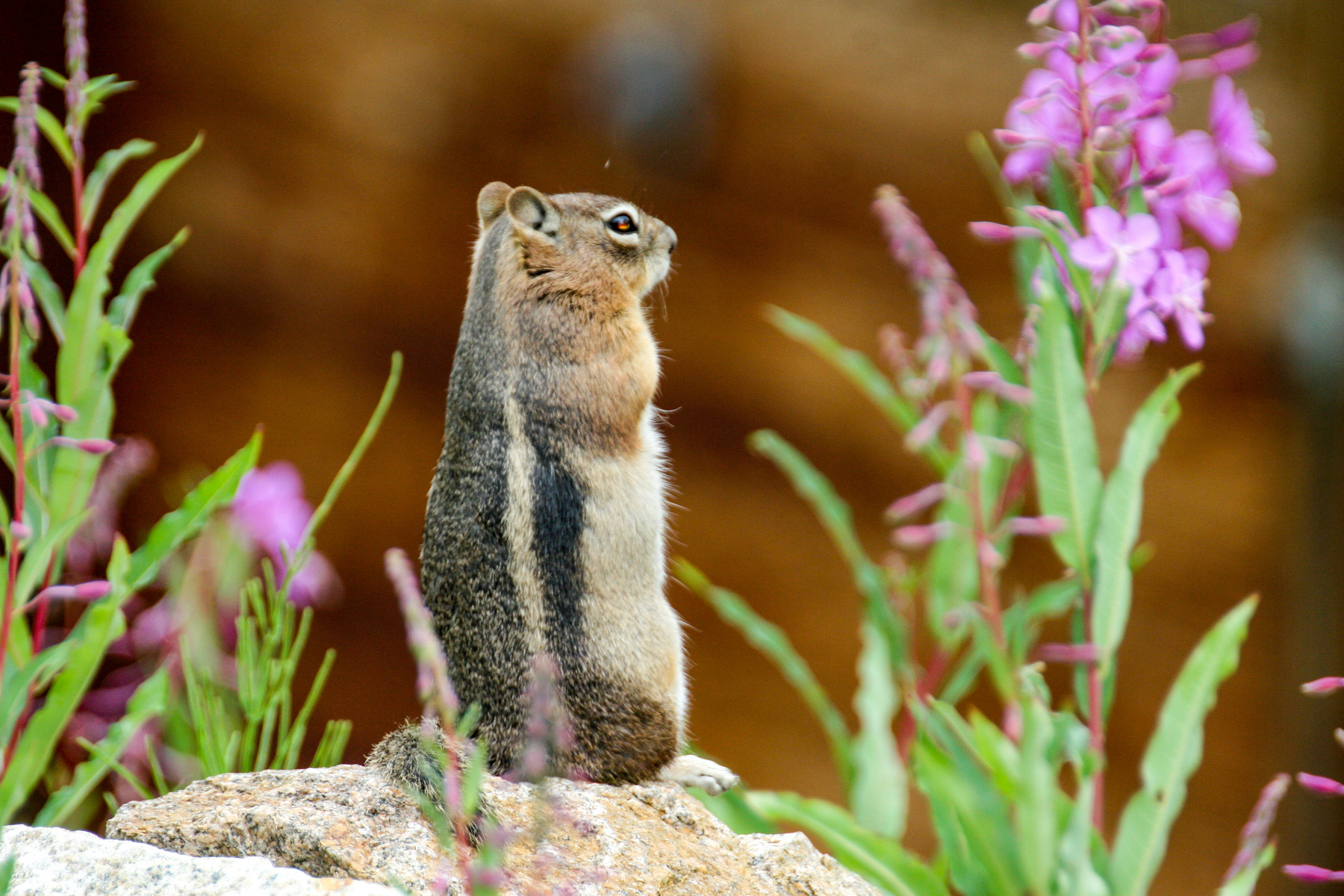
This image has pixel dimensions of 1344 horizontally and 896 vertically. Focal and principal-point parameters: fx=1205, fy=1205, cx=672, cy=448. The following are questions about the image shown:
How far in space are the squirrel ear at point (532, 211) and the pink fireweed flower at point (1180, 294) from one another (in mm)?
834

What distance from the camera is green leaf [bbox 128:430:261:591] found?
1232mm

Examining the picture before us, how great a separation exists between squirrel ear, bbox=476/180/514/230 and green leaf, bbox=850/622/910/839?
2.63 feet

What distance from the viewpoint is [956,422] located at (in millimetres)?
1135

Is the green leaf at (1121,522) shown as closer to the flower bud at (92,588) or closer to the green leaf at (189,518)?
the green leaf at (189,518)

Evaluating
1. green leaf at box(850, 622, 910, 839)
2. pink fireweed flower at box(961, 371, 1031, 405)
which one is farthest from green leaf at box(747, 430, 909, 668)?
pink fireweed flower at box(961, 371, 1031, 405)

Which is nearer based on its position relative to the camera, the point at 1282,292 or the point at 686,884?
the point at 686,884

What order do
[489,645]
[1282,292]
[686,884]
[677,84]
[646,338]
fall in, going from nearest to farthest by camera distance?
[686,884] → [489,645] → [646,338] → [677,84] → [1282,292]

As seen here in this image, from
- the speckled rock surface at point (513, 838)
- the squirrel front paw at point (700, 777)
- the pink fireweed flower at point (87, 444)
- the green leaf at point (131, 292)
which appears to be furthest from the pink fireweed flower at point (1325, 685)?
the green leaf at point (131, 292)

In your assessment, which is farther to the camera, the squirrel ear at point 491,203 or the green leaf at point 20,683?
the squirrel ear at point 491,203

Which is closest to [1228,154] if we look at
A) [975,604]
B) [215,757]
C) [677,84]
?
[975,604]

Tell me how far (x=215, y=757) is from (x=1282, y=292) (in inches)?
135

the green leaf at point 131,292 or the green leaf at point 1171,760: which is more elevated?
the green leaf at point 131,292

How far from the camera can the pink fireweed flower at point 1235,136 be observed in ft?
3.88

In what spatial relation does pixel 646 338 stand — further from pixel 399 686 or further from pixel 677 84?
pixel 677 84
